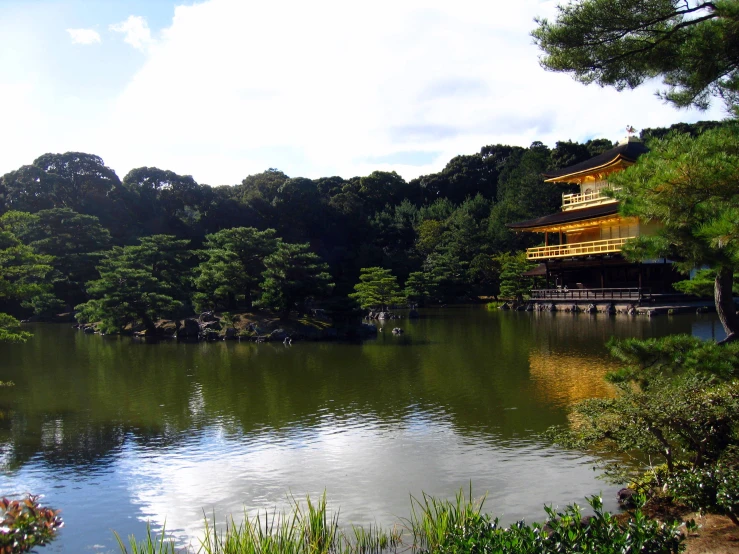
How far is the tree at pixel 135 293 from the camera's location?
1877cm

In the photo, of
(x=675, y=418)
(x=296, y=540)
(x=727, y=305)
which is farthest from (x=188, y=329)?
(x=675, y=418)

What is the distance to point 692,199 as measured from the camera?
4.57 meters

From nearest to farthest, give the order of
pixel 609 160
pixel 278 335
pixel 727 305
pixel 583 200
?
pixel 727 305
pixel 278 335
pixel 609 160
pixel 583 200

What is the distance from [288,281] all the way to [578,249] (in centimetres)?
1418

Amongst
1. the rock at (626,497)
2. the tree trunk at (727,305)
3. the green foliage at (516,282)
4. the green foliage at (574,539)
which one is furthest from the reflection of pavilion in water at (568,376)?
the green foliage at (516,282)

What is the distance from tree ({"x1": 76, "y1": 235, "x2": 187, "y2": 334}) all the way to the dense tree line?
0.05 metres

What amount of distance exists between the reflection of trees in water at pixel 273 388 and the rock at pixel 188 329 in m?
1.93

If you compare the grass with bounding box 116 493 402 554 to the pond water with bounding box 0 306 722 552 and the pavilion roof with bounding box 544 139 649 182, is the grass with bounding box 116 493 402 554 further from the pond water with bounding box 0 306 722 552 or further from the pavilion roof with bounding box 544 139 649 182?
the pavilion roof with bounding box 544 139 649 182

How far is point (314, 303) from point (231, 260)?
3.21 metres

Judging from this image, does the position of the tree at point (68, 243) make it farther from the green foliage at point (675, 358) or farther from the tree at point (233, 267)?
the green foliage at point (675, 358)

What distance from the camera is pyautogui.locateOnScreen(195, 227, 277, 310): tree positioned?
19406 millimetres

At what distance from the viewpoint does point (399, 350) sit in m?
15.1

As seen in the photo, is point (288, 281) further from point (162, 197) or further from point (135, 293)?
point (162, 197)

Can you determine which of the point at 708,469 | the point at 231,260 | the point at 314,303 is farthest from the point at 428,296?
the point at 708,469
